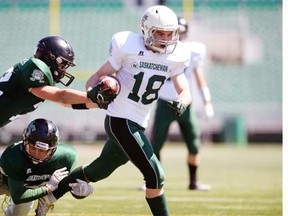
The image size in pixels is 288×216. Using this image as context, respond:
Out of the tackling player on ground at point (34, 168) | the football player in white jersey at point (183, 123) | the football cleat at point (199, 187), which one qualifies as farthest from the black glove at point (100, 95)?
the football cleat at point (199, 187)

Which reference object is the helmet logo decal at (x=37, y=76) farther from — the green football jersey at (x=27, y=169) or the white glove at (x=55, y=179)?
the white glove at (x=55, y=179)

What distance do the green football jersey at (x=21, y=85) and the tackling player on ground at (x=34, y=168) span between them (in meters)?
0.19

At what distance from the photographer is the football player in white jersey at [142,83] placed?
4410 millimetres

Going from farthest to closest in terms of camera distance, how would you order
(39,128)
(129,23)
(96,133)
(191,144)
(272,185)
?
(129,23)
(96,133)
(272,185)
(191,144)
(39,128)

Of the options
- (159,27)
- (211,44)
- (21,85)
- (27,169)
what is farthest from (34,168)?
(211,44)

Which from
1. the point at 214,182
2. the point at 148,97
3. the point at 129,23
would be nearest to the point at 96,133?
the point at 129,23

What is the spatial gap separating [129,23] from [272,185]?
9335 mm

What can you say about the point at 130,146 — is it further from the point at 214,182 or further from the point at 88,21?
the point at 88,21

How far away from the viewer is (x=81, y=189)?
4.45 metres

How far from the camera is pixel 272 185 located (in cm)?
757

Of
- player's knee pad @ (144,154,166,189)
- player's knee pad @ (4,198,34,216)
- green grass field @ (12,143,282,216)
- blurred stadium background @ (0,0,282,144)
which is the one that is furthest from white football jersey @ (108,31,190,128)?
blurred stadium background @ (0,0,282,144)

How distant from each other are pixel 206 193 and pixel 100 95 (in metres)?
2.80

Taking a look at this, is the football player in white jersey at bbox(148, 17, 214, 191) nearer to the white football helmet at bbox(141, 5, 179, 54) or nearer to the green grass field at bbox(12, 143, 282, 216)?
the green grass field at bbox(12, 143, 282, 216)

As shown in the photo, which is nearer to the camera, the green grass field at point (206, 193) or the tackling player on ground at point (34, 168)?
the tackling player on ground at point (34, 168)
